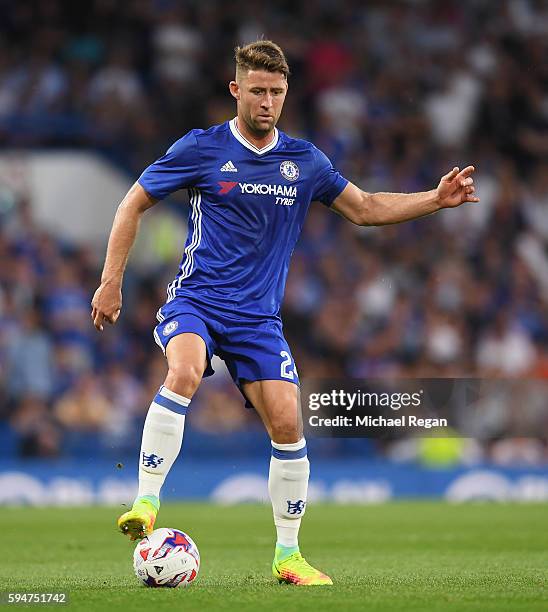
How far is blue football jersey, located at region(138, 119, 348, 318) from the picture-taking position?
6383 millimetres

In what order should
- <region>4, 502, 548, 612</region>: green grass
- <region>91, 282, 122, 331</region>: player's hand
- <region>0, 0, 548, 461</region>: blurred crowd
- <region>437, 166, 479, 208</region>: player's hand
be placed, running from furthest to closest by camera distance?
<region>0, 0, 548, 461</region>: blurred crowd
<region>437, 166, 479, 208</region>: player's hand
<region>91, 282, 122, 331</region>: player's hand
<region>4, 502, 548, 612</region>: green grass

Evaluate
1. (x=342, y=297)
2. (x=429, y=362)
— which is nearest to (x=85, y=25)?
(x=342, y=297)

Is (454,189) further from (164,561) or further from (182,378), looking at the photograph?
(164,561)

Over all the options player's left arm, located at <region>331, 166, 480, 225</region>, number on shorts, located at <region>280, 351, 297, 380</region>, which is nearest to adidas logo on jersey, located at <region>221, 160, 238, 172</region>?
player's left arm, located at <region>331, 166, 480, 225</region>

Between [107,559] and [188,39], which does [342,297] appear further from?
[107,559]

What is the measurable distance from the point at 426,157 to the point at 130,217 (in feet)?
36.0

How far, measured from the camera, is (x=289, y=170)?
6531 mm

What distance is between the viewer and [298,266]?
619 inches

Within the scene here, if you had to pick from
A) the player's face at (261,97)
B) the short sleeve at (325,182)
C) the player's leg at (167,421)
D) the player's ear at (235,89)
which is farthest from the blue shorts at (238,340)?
the player's ear at (235,89)

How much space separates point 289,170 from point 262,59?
0.56 m

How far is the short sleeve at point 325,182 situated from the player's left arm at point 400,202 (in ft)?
0.10

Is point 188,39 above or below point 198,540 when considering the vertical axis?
above

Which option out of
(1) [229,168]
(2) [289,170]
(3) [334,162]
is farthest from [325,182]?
(3) [334,162]

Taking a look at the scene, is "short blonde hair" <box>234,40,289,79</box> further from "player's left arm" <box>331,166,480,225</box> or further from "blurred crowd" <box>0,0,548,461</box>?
"blurred crowd" <box>0,0,548,461</box>
